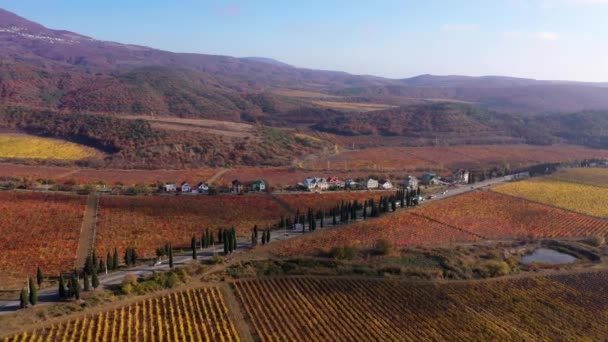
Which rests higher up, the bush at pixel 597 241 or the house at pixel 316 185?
the house at pixel 316 185

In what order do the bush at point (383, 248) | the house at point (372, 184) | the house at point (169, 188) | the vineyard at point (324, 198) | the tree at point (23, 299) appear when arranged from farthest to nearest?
1. the house at point (372, 184)
2. the house at point (169, 188)
3. the vineyard at point (324, 198)
4. the bush at point (383, 248)
5. the tree at point (23, 299)

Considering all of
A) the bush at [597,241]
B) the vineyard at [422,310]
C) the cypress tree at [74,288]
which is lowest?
the vineyard at [422,310]

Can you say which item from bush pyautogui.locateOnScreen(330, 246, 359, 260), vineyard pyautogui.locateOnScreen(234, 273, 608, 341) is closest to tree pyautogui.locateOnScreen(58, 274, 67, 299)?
vineyard pyautogui.locateOnScreen(234, 273, 608, 341)

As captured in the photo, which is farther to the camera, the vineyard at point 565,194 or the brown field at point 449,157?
the brown field at point 449,157

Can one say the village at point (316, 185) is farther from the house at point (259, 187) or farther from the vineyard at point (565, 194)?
the vineyard at point (565, 194)

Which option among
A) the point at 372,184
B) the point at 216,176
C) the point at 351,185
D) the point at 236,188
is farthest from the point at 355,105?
the point at 236,188

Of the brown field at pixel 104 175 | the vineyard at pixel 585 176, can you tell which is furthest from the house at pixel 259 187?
the vineyard at pixel 585 176

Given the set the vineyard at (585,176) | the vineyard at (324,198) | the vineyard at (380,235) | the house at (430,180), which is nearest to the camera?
the vineyard at (380,235)

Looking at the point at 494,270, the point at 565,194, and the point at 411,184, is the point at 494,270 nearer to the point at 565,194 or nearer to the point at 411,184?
the point at 411,184
